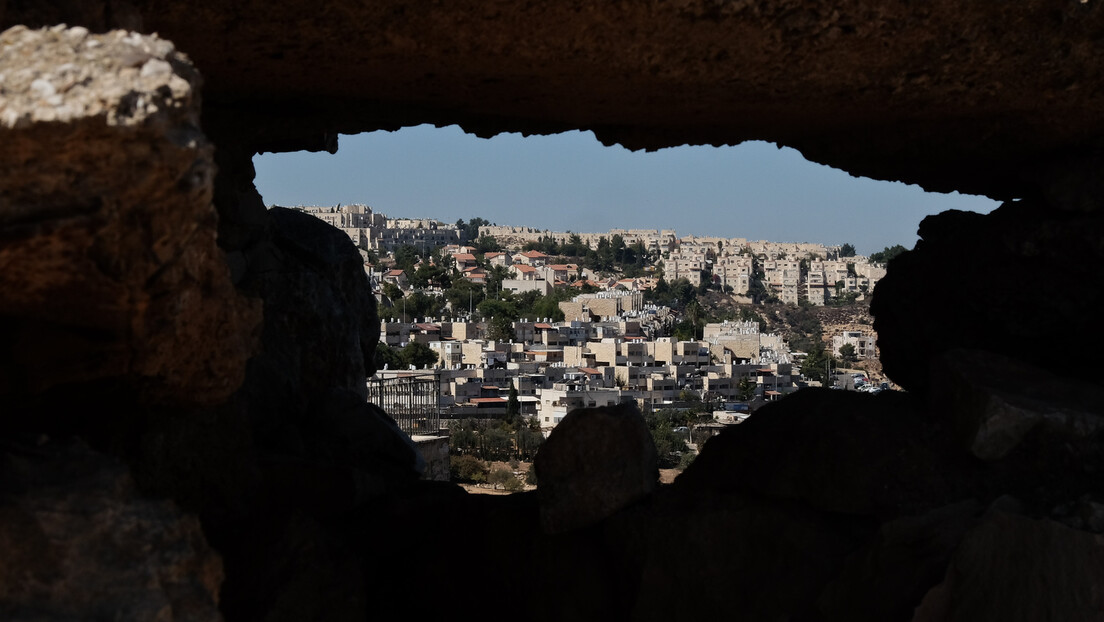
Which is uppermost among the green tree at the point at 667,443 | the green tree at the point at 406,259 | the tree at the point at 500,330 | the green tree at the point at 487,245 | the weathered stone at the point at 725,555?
the green tree at the point at 487,245

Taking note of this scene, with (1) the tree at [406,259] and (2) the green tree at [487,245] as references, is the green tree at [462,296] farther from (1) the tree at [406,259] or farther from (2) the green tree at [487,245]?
(2) the green tree at [487,245]

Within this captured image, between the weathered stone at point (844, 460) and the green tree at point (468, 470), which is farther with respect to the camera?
the green tree at point (468, 470)

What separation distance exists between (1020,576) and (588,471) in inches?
92.6

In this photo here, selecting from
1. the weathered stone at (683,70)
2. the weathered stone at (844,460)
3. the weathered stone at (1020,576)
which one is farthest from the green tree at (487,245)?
the weathered stone at (1020,576)

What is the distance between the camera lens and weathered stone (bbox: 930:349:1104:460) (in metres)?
5.29

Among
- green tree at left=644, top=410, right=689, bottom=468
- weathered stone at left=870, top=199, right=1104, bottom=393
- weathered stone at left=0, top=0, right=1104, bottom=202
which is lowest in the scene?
green tree at left=644, top=410, right=689, bottom=468

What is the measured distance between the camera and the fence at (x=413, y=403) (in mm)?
13867

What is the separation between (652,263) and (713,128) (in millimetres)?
139404

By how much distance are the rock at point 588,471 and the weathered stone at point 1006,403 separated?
149 cm

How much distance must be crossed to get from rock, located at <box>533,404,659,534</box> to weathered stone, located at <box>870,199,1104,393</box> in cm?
153

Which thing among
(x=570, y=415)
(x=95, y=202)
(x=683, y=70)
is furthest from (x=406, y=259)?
(x=95, y=202)

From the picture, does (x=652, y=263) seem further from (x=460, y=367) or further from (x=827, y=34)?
(x=827, y=34)

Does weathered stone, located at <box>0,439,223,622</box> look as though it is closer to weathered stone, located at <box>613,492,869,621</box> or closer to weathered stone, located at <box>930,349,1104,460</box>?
weathered stone, located at <box>613,492,869,621</box>

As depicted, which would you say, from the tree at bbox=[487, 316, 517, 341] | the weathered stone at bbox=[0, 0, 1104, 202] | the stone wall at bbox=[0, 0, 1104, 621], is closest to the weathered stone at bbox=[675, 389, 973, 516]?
the stone wall at bbox=[0, 0, 1104, 621]
